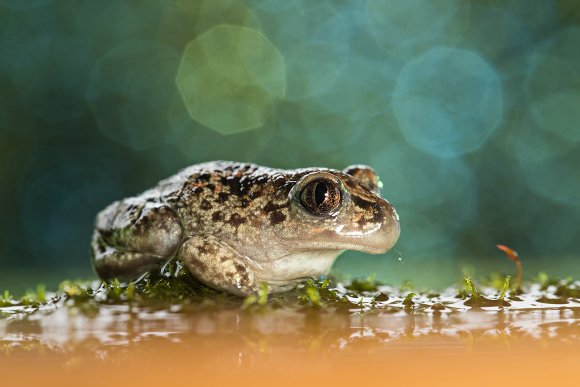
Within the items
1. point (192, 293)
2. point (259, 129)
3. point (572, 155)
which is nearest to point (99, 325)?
point (192, 293)

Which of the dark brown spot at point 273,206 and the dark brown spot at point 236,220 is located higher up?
the dark brown spot at point 273,206

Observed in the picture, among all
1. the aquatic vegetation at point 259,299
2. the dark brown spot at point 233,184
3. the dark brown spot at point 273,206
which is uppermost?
the dark brown spot at point 233,184

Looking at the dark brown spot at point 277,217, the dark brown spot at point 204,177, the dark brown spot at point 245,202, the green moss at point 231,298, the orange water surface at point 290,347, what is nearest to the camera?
the orange water surface at point 290,347

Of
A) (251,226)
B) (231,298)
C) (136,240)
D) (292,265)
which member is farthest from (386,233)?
(136,240)

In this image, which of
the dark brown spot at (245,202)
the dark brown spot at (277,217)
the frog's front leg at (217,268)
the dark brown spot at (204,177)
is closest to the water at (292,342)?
the frog's front leg at (217,268)

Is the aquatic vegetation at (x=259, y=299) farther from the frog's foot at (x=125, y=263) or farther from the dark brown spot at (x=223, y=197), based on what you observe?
the dark brown spot at (x=223, y=197)

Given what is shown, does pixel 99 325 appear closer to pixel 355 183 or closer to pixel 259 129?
pixel 355 183

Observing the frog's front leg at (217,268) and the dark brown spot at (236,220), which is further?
the dark brown spot at (236,220)

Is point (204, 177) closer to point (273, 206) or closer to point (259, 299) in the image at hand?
point (273, 206)
